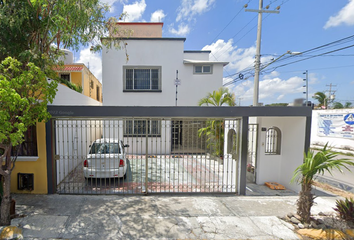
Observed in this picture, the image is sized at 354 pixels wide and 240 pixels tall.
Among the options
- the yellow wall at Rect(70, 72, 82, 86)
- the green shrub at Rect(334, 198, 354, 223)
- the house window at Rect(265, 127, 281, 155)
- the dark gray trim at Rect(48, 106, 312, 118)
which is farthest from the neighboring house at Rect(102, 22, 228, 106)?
the green shrub at Rect(334, 198, 354, 223)

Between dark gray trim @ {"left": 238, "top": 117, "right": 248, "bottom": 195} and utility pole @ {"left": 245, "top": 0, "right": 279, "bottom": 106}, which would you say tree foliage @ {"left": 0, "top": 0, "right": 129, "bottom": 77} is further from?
utility pole @ {"left": 245, "top": 0, "right": 279, "bottom": 106}

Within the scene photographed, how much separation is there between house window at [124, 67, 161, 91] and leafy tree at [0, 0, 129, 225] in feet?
19.3

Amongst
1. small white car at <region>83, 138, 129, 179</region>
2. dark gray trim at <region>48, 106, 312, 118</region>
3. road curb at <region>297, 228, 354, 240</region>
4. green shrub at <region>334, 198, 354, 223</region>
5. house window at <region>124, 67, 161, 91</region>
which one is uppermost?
house window at <region>124, 67, 161, 91</region>

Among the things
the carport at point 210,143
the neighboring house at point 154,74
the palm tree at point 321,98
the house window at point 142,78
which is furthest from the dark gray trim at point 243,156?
the palm tree at point 321,98

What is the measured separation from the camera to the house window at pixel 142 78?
36.3 feet

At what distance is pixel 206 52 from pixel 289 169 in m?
10.5

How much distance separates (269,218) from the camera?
3.99 m

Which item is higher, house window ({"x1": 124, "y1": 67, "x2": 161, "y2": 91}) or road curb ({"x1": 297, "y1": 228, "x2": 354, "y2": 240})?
house window ({"x1": 124, "y1": 67, "x2": 161, "y2": 91})

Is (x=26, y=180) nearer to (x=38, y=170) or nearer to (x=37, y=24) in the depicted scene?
(x=38, y=170)

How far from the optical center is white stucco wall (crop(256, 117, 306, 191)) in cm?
568

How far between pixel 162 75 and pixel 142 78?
1.32 m

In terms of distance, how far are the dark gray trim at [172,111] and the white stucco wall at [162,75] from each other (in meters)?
6.32

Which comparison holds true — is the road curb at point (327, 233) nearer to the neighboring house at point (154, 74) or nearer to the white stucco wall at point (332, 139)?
the white stucco wall at point (332, 139)

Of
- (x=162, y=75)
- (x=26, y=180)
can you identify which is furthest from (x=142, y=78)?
(x=26, y=180)
